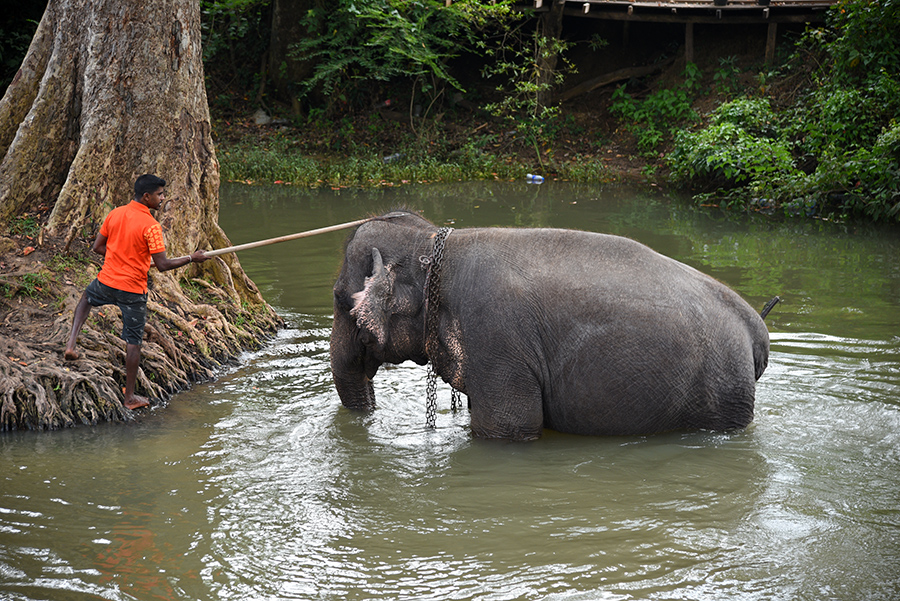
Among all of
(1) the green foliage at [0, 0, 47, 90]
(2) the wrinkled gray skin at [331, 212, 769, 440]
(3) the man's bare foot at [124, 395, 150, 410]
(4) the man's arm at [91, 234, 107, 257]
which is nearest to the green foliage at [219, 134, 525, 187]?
(1) the green foliage at [0, 0, 47, 90]

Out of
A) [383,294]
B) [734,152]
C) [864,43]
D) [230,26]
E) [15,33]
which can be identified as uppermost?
[230,26]

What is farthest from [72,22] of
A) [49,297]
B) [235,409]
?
[235,409]

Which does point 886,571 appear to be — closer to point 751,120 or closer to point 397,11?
point 751,120

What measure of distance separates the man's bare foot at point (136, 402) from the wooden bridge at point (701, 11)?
16.6 m

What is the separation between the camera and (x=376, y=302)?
589 centimetres

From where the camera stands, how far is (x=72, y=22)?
26.8 feet

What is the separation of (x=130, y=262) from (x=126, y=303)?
33 centimetres

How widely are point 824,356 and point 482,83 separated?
1810cm

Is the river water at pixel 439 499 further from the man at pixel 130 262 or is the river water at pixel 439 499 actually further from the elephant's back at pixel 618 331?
the man at pixel 130 262

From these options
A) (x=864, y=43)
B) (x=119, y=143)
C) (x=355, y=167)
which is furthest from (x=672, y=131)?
(x=119, y=143)

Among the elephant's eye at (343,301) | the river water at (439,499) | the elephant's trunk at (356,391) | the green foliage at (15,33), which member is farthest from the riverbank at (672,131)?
the elephant's eye at (343,301)

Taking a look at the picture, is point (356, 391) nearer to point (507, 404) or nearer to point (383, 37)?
point (507, 404)

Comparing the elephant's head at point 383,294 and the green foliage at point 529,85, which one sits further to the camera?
the green foliage at point 529,85

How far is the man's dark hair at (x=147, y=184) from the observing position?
639cm
